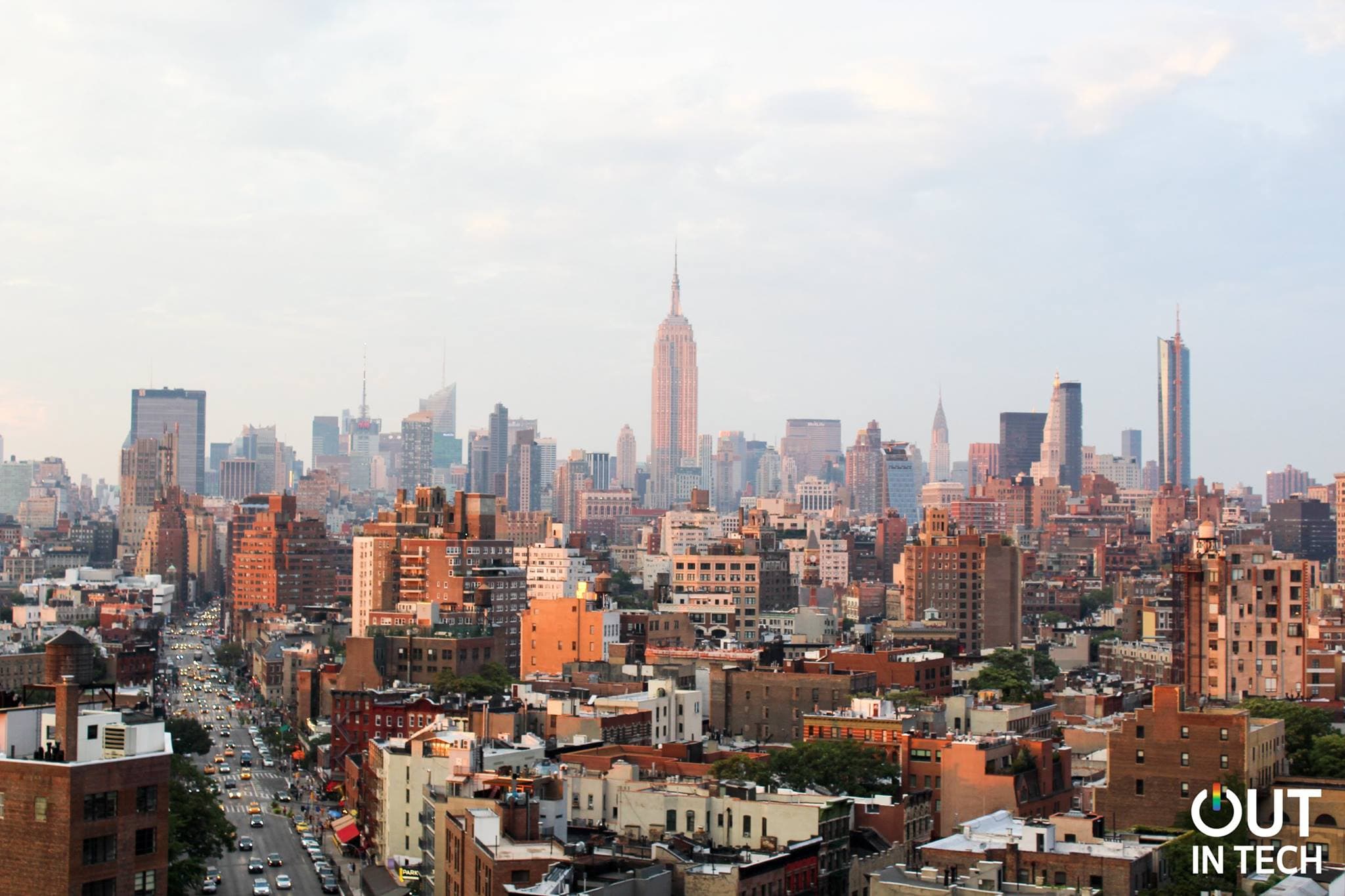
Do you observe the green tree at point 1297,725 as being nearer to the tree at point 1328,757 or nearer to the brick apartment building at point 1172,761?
the tree at point 1328,757

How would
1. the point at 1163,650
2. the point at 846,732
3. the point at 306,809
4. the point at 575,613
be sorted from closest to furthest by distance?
the point at 846,732
the point at 306,809
the point at 575,613
the point at 1163,650

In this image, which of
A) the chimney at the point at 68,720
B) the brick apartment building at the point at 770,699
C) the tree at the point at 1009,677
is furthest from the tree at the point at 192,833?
the tree at the point at 1009,677

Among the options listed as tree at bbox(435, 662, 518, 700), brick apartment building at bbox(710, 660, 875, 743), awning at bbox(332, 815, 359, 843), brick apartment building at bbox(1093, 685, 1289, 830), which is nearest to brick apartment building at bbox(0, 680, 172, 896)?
brick apartment building at bbox(1093, 685, 1289, 830)

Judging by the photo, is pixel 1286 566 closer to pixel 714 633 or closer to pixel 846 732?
pixel 846 732

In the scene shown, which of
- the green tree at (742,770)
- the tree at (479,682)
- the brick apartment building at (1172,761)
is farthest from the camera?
the tree at (479,682)

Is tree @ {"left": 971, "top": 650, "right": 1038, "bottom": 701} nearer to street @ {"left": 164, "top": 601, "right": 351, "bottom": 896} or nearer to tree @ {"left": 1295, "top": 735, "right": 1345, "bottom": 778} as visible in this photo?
tree @ {"left": 1295, "top": 735, "right": 1345, "bottom": 778}

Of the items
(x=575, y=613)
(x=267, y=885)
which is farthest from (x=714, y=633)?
(x=267, y=885)

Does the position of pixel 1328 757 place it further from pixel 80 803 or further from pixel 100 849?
pixel 80 803
